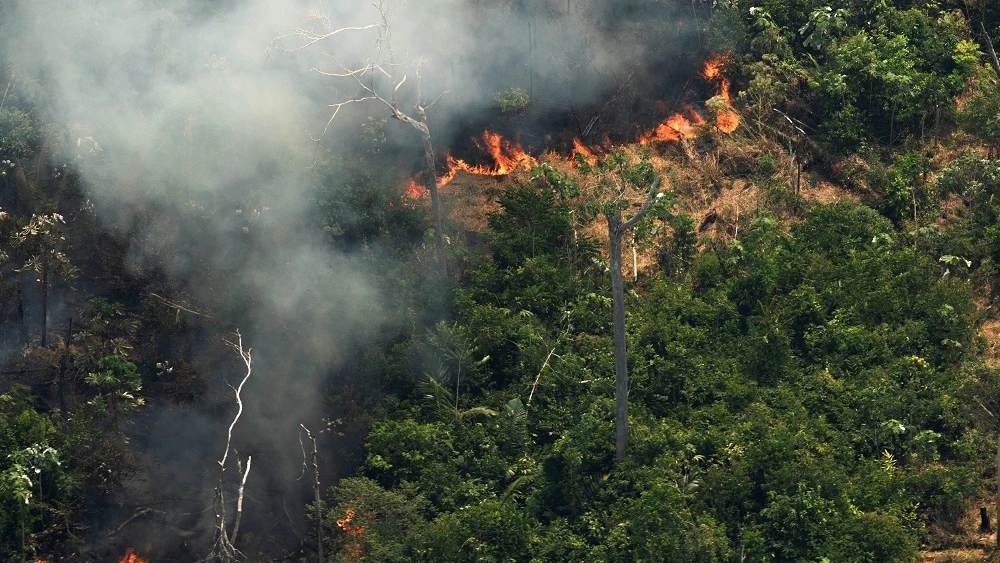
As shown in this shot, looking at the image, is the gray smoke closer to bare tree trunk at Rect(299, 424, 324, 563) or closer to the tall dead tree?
bare tree trunk at Rect(299, 424, 324, 563)

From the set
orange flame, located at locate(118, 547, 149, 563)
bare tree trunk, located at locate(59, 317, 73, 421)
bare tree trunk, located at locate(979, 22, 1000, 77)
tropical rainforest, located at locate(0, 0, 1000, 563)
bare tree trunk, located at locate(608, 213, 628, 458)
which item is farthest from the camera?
bare tree trunk, located at locate(979, 22, 1000, 77)

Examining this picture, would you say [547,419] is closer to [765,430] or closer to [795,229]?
[765,430]

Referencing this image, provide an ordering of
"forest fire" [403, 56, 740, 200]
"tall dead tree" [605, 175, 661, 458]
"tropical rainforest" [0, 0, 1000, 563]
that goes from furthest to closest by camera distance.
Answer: "forest fire" [403, 56, 740, 200], "tall dead tree" [605, 175, 661, 458], "tropical rainforest" [0, 0, 1000, 563]

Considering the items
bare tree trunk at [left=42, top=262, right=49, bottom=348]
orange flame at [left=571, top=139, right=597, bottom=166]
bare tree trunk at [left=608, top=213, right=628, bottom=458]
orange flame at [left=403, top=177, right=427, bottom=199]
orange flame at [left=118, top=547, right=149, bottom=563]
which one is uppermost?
orange flame at [left=571, top=139, right=597, bottom=166]

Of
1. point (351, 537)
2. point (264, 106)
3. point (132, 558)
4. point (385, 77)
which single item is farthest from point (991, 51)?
point (132, 558)

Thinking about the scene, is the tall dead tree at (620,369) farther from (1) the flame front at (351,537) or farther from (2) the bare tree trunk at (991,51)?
(2) the bare tree trunk at (991,51)

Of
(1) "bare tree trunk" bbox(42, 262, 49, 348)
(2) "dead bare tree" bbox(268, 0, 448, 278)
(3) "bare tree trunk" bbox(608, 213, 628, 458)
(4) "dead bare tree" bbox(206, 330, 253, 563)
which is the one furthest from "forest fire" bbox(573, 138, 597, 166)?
(1) "bare tree trunk" bbox(42, 262, 49, 348)

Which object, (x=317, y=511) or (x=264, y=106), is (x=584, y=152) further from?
(x=317, y=511)
